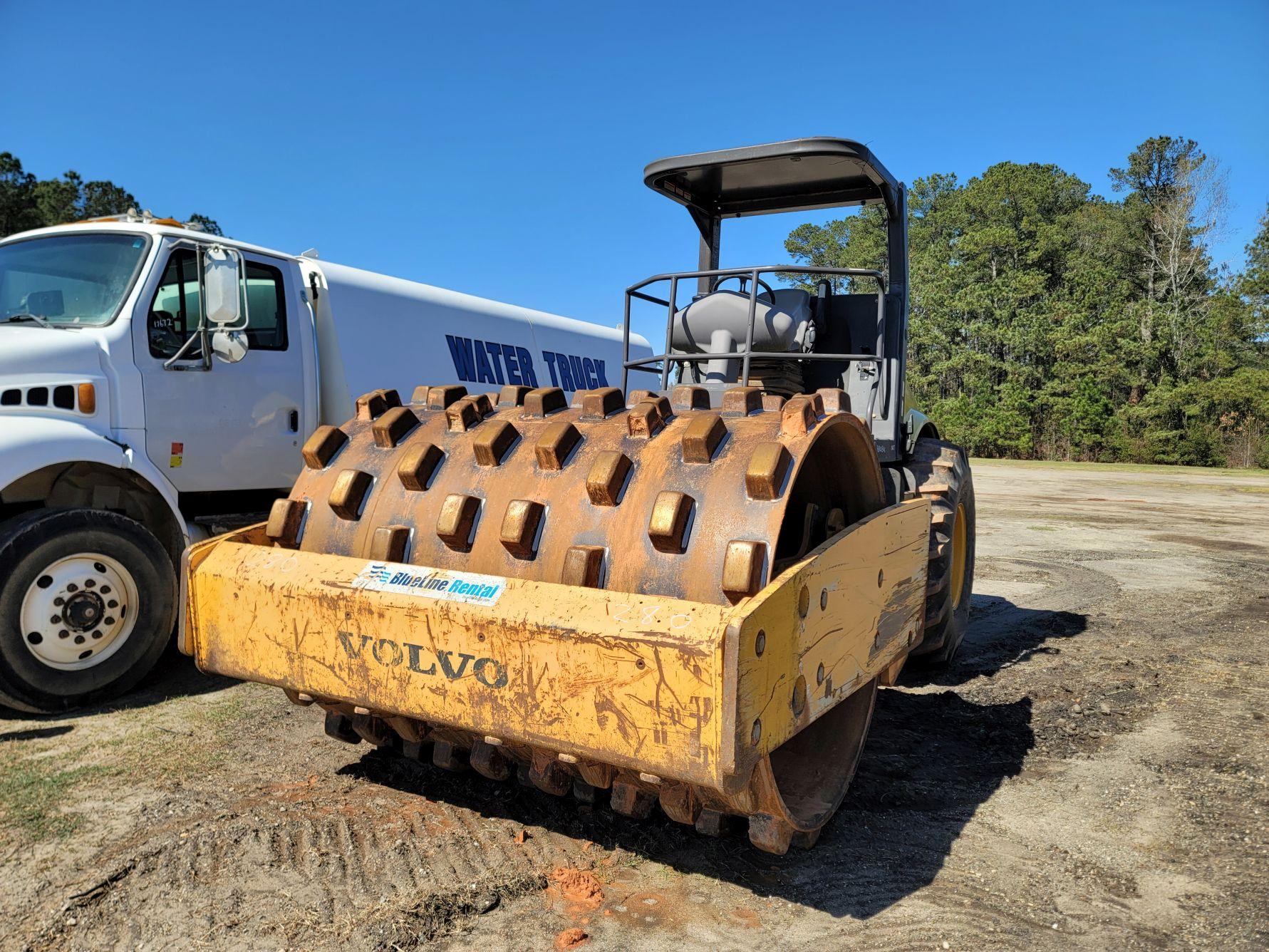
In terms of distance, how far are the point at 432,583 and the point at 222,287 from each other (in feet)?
11.6

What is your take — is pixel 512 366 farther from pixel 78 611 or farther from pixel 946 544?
pixel 946 544

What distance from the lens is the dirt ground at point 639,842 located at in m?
2.73

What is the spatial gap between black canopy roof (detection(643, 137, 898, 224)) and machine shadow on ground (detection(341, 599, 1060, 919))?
2.81 metres

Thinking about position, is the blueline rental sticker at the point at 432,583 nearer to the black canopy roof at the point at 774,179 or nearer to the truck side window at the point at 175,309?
the black canopy roof at the point at 774,179

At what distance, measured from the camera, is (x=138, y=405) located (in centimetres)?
543

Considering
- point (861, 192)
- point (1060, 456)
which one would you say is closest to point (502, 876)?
point (861, 192)

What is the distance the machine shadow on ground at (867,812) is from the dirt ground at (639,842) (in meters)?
0.01

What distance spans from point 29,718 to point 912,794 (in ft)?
14.1

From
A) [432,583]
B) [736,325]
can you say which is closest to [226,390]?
[736,325]

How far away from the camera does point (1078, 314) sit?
39.3 m

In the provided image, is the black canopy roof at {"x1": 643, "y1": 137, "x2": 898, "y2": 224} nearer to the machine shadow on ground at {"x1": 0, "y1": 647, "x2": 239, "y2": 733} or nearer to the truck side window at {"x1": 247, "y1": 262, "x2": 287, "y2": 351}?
the truck side window at {"x1": 247, "y1": 262, "x2": 287, "y2": 351}

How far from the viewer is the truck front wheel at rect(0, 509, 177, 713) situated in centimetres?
475

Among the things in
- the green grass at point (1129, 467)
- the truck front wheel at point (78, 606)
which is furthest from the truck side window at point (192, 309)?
the green grass at point (1129, 467)

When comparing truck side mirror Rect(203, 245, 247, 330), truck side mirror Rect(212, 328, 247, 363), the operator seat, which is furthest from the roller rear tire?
truck side mirror Rect(212, 328, 247, 363)
